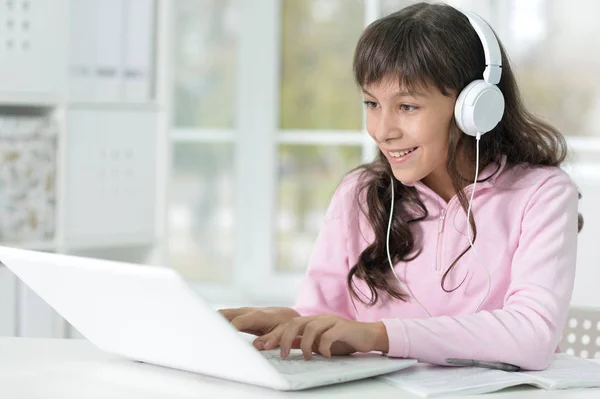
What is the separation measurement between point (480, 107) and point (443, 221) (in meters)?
0.24

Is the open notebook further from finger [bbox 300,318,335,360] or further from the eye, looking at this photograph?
the eye

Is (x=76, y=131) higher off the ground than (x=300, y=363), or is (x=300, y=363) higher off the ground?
(x=76, y=131)

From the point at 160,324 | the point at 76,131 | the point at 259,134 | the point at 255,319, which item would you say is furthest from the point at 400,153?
the point at 259,134

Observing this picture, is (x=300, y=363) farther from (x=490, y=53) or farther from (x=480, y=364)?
(x=490, y=53)

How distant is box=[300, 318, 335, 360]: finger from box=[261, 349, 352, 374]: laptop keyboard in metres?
0.01

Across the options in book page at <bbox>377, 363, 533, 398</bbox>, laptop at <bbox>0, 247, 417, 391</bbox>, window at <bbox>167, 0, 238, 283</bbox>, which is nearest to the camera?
laptop at <bbox>0, 247, 417, 391</bbox>

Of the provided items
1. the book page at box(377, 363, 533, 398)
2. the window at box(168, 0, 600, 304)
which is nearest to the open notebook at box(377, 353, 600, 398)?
the book page at box(377, 363, 533, 398)

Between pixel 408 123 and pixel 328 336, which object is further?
pixel 408 123

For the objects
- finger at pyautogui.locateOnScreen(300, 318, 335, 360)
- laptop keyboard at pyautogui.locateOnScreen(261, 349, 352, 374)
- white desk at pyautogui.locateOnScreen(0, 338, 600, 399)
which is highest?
finger at pyautogui.locateOnScreen(300, 318, 335, 360)

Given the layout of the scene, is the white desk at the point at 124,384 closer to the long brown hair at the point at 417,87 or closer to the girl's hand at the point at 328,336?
the girl's hand at the point at 328,336

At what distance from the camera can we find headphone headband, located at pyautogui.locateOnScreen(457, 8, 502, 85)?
1.44 m

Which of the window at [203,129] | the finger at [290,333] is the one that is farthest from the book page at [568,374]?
the window at [203,129]

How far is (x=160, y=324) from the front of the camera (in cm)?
109

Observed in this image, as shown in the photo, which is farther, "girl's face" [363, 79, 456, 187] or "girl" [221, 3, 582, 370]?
"girl's face" [363, 79, 456, 187]
